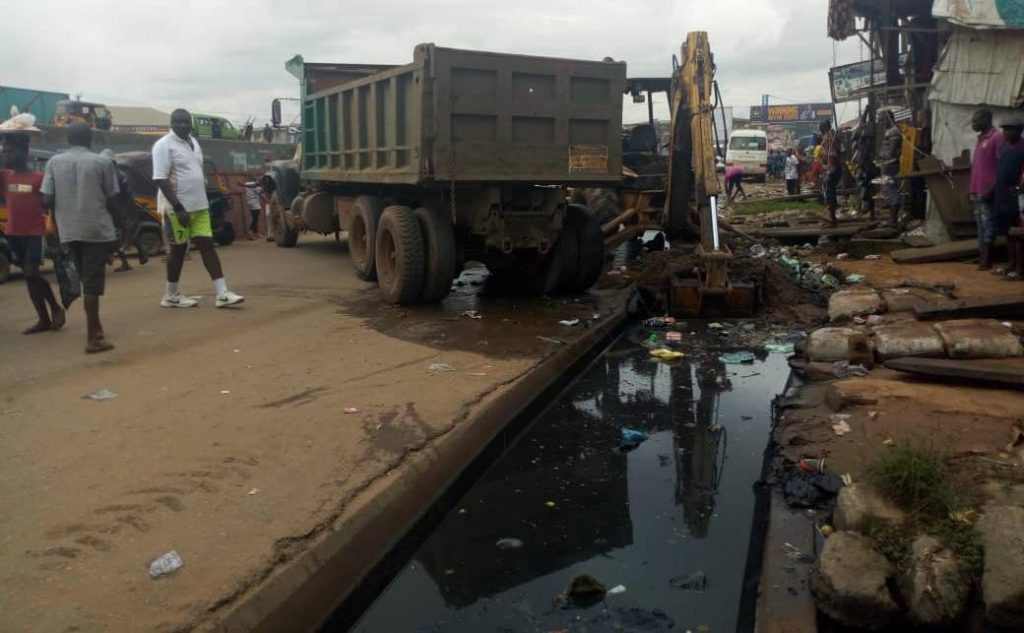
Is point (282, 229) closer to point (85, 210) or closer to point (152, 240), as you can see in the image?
point (152, 240)

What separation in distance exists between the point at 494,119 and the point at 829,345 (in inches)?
134

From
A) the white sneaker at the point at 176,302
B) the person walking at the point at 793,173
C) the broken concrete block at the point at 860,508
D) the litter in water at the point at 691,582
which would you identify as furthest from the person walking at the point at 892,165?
the litter in water at the point at 691,582

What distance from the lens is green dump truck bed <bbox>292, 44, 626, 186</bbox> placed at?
686 cm

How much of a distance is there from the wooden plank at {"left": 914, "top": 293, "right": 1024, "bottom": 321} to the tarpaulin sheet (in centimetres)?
498

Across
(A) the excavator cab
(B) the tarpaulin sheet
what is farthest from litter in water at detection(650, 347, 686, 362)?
(A) the excavator cab

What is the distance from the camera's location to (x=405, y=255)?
24.8 ft

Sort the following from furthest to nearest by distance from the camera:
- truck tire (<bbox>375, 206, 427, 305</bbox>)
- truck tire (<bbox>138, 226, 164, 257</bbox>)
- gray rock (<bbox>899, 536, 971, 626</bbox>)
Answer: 1. truck tire (<bbox>138, 226, 164, 257</bbox>)
2. truck tire (<bbox>375, 206, 427, 305</bbox>)
3. gray rock (<bbox>899, 536, 971, 626</bbox>)

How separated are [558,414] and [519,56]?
348 cm

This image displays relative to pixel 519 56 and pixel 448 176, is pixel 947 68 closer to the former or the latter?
pixel 519 56

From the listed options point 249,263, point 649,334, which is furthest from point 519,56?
point 249,263

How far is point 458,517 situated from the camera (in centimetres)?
379

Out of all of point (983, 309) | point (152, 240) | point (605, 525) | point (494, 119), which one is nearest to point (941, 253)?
point (983, 309)

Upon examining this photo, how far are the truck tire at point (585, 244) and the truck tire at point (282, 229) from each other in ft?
23.1

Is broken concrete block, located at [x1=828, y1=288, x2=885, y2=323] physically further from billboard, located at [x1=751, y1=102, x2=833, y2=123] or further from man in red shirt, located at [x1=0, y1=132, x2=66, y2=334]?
billboard, located at [x1=751, y1=102, x2=833, y2=123]
